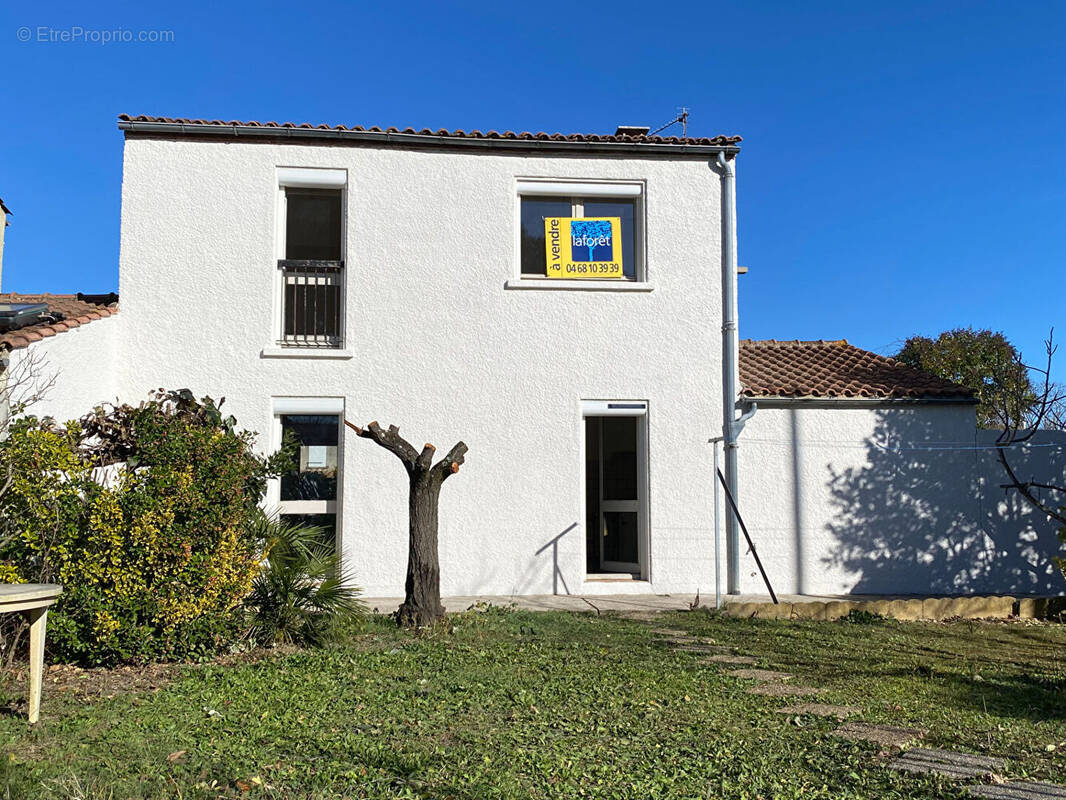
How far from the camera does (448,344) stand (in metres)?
11.4

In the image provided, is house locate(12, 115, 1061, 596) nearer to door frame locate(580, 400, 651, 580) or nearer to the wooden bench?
door frame locate(580, 400, 651, 580)

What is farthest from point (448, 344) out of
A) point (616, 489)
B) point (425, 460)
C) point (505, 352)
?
point (616, 489)

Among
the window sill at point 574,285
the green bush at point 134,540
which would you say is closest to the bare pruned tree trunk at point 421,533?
the green bush at point 134,540

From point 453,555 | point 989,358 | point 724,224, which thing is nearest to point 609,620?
point 453,555

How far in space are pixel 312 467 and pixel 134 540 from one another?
467 cm

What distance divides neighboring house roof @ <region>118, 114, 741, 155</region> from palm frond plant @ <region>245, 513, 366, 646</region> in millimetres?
5793

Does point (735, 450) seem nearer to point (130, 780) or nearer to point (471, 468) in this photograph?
point (471, 468)

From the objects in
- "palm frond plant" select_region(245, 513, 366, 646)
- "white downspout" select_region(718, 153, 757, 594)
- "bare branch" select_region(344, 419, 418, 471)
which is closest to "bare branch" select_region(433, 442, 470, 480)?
"bare branch" select_region(344, 419, 418, 471)

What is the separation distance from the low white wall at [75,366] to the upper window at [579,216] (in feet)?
17.7

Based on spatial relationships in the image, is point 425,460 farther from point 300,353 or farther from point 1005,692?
point 1005,692

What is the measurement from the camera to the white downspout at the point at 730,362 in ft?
37.5

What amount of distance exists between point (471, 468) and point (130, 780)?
7270 mm

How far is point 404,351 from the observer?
37.2 feet

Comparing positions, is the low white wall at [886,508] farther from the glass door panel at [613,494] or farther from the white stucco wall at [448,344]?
the glass door panel at [613,494]
